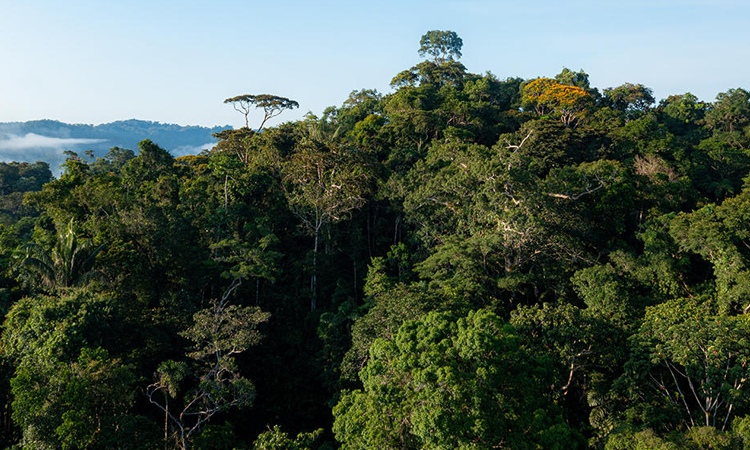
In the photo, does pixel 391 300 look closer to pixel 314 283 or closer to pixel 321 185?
pixel 314 283

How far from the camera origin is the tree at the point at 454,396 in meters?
9.59

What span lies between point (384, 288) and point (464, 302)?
3848 mm

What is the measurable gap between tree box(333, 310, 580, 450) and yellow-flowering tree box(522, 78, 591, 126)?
1054 inches

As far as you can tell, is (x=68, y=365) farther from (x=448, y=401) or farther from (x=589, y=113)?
(x=589, y=113)

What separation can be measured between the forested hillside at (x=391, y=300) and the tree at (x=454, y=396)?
0.06 meters

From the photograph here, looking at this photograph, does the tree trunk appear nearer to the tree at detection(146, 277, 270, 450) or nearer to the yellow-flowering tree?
the tree at detection(146, 277, 270, 450)

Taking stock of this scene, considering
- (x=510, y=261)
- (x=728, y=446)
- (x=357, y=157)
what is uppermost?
(x=357, y=157)

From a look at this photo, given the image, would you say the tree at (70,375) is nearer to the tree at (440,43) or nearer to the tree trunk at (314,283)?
the tree trunk at (314,283)

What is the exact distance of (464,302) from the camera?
15508 mm

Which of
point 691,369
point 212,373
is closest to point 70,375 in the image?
point 212,373

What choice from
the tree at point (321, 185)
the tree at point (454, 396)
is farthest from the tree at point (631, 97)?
the tree at point (454, 396)

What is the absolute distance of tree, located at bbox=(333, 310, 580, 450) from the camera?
9594 mm

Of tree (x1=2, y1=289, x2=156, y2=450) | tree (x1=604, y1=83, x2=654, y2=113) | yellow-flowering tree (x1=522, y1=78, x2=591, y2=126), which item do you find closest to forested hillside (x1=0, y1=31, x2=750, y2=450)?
tree (x1=2, y1=289, x2=156, y2=450)

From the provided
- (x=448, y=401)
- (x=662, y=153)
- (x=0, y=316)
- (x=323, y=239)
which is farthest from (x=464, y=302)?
(x=662, y=153)
